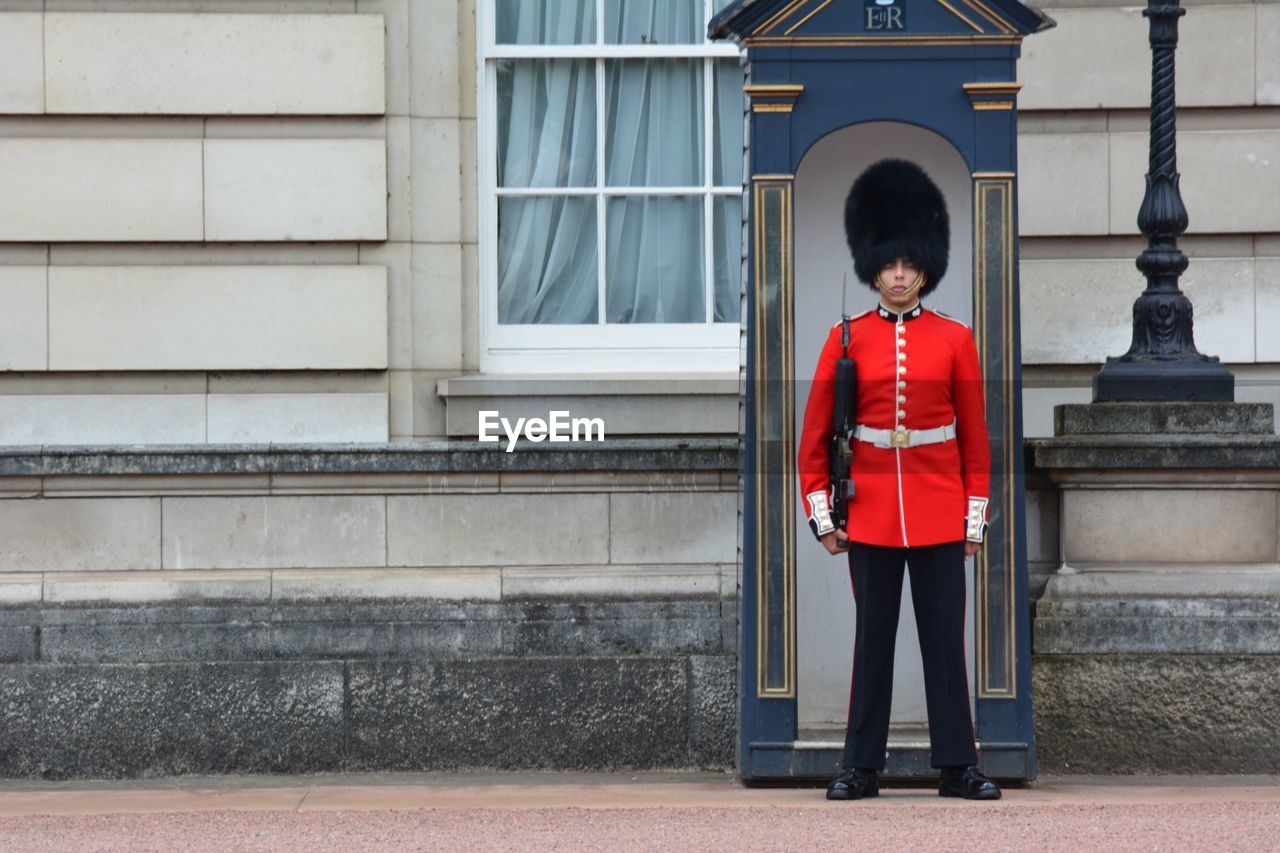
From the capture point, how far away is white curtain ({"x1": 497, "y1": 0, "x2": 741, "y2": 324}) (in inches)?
318

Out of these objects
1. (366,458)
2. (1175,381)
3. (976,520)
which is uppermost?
(1175,381)

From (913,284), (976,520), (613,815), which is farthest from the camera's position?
(913,284)

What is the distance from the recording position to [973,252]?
642 cm

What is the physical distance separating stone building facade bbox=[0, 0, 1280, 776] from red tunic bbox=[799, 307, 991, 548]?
3.50 ft

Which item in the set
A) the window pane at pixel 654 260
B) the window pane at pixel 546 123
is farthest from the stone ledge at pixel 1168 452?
the window pane at pixel 546 123

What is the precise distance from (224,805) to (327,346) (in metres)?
2.08

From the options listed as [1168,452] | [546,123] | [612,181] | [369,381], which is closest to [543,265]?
[612,181]

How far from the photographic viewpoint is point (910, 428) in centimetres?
624

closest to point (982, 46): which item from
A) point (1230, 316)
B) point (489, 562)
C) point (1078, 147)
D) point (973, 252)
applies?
point (973, 252)

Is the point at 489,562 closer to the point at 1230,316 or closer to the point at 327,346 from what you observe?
the point at 327,346

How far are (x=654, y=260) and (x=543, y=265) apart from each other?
1.56ft

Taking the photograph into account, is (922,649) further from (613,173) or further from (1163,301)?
(613,173)

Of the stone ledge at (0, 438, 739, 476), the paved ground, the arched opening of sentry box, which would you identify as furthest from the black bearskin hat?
the paved ground

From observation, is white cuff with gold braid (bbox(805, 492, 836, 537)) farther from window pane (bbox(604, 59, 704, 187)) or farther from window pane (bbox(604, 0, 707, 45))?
window pane (bbox(604, 0, 707, 45))
